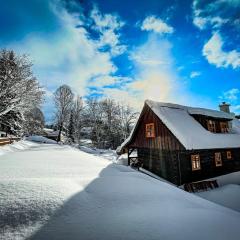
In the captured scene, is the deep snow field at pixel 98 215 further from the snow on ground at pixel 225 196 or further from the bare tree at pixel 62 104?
the bare tree at pixel 62 104

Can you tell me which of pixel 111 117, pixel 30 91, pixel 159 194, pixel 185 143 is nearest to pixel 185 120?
pixel 185 143

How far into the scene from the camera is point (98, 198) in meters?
5.15

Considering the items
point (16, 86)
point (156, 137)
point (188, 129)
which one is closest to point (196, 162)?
point (188, 129)

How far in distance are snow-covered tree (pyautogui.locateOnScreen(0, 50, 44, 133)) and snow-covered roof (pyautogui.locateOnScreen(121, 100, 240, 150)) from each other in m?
11.5

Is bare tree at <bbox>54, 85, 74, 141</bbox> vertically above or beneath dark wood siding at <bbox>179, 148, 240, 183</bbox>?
above

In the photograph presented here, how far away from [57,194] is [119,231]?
6.29 feet

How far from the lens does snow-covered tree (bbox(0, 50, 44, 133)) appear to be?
1884 cm

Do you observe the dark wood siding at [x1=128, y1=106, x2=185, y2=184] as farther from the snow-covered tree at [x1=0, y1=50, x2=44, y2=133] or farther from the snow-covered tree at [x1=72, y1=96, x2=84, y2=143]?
the snow-covered tree at [x1=72, y1=96, x2=84, y2=143]

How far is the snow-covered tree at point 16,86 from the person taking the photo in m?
18.8

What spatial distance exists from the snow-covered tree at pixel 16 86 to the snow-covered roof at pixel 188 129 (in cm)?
1149

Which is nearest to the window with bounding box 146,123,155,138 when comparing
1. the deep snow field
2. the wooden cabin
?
the wooden cabin

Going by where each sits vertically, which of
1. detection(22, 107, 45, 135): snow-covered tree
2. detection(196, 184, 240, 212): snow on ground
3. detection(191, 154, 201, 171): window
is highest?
detection(22, 107, 45, 135): snow-covered tree

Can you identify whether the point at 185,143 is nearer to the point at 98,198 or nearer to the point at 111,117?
the point at 98,198

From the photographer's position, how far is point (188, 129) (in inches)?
599
